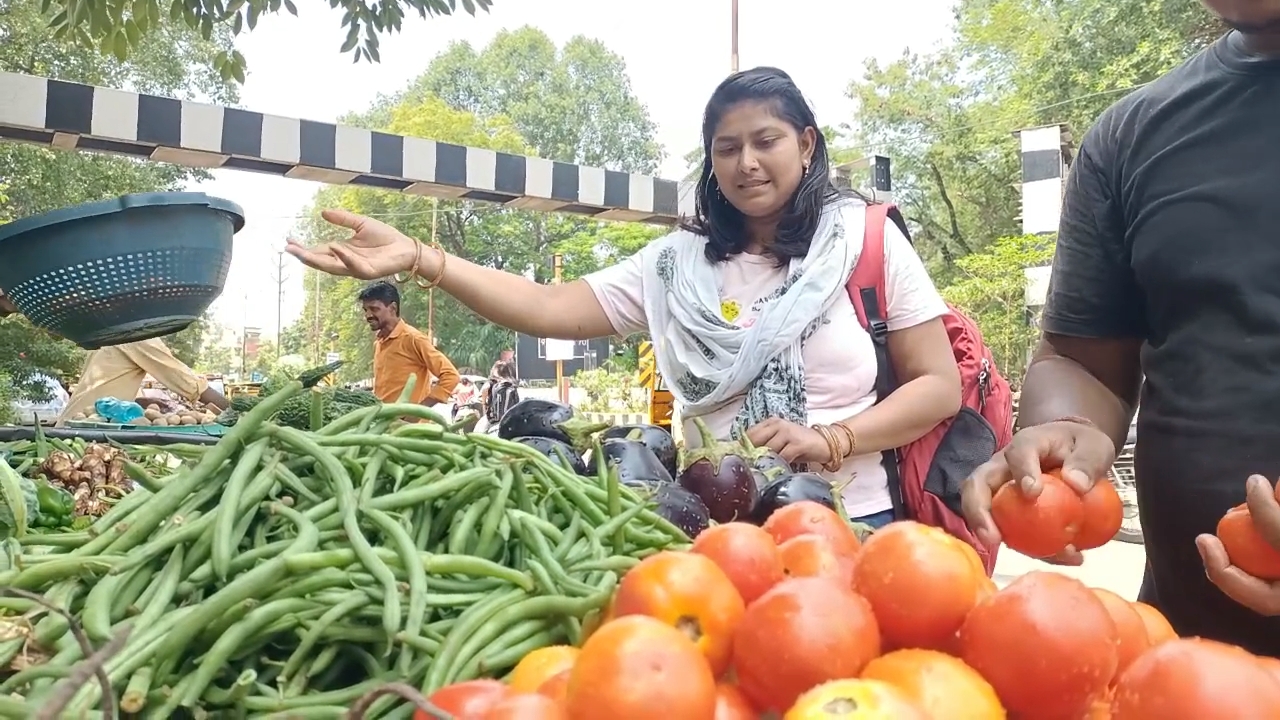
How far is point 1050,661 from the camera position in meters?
0.81

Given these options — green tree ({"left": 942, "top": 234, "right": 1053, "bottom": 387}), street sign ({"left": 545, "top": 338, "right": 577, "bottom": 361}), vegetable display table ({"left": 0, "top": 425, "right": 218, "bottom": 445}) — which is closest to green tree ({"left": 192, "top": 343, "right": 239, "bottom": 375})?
street sign ({"left": 545, "top": 338, "right": 577, "bottom": 361})

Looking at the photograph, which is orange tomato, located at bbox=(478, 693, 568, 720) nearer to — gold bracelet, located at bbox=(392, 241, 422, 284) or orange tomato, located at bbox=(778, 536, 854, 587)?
orange tomato, located at bbox=(778, 536, 854, 587)

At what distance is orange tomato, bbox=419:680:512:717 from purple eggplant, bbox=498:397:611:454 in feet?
4.31

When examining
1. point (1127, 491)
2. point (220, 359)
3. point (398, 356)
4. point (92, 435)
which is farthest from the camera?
point (220, 359)

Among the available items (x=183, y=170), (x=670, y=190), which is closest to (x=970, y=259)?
(x=670, y=190)

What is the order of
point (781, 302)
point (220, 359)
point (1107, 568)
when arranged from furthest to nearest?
point (220, 359) < point (1107, 568) < point (781, 302)

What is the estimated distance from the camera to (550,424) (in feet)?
7.52

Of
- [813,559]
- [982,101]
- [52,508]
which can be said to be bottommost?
[52,508]

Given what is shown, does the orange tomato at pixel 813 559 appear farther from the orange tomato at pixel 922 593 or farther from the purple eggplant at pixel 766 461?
the purple eggplant at pixel 766 461

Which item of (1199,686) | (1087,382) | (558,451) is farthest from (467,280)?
(1199,686)

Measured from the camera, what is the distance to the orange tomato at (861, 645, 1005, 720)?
0.77 metres

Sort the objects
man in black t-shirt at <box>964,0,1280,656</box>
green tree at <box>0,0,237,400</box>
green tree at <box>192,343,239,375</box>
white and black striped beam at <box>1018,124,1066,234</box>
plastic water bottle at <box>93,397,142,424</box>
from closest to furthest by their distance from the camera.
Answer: man in black t-shirt at <box>964,0,1280,656</box> → plastic water bottle at <box>93,397,142,424</box> → white and black striped beam at <box>1018,124,1066,234</box> → green tree at <box>0,0,237,400</box> → green tree at <box>192,343,239,375</box>

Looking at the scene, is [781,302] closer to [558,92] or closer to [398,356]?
[398,356]

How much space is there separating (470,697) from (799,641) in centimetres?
29
